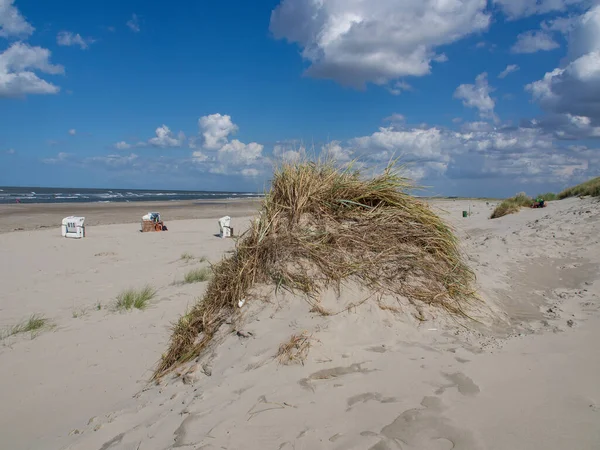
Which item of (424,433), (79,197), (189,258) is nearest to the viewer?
(424,433)

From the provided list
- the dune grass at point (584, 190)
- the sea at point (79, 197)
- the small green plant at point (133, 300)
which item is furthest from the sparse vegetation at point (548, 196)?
the sea at point (79, 197)

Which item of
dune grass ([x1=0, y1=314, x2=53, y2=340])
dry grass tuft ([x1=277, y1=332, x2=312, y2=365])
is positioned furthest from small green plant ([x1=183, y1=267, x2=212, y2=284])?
dry grass tuft ([x1=277, y1=332, x2=312, y2=365])

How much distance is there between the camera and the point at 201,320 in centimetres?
398

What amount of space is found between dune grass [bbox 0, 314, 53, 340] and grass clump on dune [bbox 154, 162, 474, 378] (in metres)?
2.60

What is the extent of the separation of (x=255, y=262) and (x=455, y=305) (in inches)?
76.0

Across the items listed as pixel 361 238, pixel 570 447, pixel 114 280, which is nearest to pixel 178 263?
pixel 114 280

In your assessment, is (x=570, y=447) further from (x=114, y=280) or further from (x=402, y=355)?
(x=114, y=280)

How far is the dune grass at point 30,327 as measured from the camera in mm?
5312

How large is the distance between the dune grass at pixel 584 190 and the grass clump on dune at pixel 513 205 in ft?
4.64

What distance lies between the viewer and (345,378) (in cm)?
267

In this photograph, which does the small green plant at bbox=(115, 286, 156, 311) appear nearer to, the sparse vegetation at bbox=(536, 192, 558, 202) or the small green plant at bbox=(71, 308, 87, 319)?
the small green plant at bbox=(71, 308, 87, 319)

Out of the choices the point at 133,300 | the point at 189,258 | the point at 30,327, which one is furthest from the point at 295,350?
the point at 189,258

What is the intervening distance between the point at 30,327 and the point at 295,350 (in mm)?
4396

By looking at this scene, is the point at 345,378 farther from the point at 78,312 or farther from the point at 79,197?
the point at 79,197
